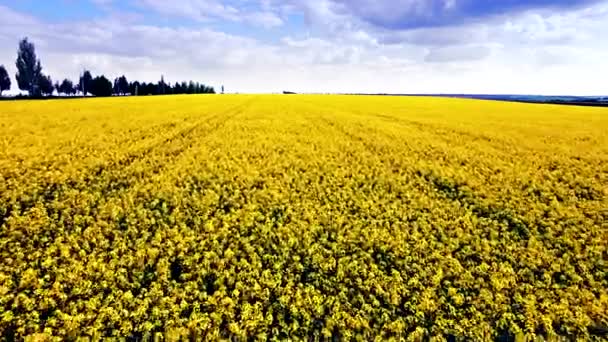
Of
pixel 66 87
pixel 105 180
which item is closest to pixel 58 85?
pixel 66 87

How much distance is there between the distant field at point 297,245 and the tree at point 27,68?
127 m

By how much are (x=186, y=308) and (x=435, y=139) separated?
79.9ft

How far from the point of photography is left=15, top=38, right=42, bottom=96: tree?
12200cm

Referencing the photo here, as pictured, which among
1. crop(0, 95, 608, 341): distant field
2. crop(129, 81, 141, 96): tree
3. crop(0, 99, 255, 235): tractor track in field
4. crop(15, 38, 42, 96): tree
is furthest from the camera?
crop(129, 81, 141, 96): tree

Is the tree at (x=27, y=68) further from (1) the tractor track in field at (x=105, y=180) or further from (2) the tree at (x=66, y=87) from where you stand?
(1) the tractor track in field at (x=105, y=180)

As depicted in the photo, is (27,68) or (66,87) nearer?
(27,68)

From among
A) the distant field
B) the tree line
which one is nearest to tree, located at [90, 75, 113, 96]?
the tree line

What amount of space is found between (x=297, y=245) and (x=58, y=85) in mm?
174847

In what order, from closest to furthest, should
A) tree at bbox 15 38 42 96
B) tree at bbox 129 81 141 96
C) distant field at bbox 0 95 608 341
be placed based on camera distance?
distant field at bbox 0 95 608 341
tree at bbox 15 38 42 96
tree at bbox 129 81 141 96

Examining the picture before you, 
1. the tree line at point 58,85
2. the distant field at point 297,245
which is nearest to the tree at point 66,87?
the tree line at point 58,85

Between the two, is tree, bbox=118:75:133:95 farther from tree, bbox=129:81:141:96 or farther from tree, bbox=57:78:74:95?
tree, bbox=57:78:74:95

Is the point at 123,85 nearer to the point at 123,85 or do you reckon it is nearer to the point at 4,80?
the point at 123,85

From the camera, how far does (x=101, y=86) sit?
131 metres

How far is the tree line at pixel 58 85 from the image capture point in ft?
403
